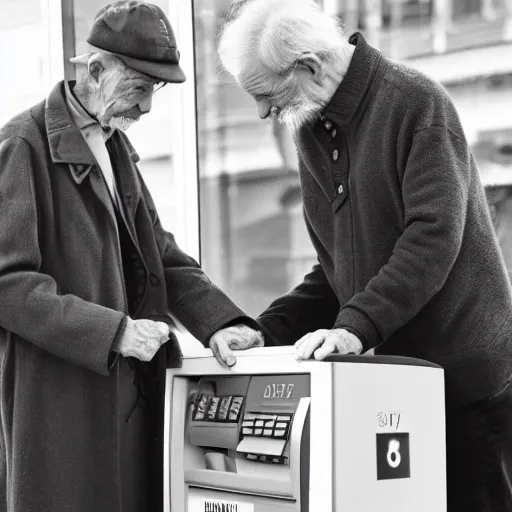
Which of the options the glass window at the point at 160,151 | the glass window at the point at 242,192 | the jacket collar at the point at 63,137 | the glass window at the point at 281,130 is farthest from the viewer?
the glass window at the point at 160,151

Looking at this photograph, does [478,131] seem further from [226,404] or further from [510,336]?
[226,404]

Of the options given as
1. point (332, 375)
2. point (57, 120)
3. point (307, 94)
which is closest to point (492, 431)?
point (332, 375)

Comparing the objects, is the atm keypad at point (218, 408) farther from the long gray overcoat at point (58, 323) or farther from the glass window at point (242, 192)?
the glass window at point (242, 192)

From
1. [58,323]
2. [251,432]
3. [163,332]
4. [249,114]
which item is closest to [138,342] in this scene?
[163,332]

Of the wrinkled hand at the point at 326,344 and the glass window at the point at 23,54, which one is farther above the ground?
the glass window at the point at 23,54

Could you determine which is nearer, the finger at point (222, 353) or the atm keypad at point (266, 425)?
the atm keypad at point (266, 425)

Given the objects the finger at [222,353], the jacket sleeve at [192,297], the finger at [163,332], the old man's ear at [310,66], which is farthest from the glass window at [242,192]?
the finger at [163,332]

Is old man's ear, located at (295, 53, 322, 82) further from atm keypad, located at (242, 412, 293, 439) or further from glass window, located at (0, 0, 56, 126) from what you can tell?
glass window, located at (0, 0, 56, 126)

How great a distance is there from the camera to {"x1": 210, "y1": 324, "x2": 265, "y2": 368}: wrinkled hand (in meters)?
1.77

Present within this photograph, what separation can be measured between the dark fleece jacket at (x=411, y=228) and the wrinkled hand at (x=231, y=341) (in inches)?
8.3

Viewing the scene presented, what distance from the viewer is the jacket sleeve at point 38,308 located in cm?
171

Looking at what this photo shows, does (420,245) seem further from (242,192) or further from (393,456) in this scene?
(242,192)

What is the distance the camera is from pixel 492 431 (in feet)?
6.14

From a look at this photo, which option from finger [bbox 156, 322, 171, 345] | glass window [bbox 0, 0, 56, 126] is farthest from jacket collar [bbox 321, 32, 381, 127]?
glass window [bbox 0, 0, 56, 126]
